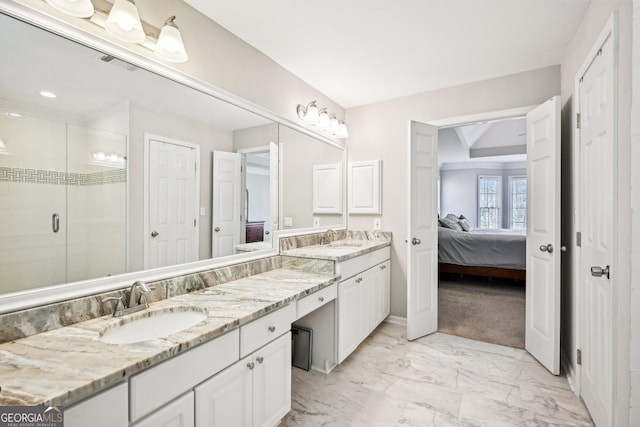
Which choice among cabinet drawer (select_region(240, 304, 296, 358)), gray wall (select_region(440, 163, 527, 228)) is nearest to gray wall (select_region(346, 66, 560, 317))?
cabinet drawer (select_region(240, 304, 296, 358))

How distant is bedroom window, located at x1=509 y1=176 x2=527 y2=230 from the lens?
8.03 metres

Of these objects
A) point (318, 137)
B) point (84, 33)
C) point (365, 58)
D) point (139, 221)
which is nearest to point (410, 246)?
point (318, 137)

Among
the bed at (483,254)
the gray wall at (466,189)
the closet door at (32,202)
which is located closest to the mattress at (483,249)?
the bed at (483,254)

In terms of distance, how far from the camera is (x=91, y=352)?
3.16ft

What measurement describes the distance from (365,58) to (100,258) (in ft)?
7.34

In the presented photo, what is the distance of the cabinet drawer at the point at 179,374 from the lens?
3.02 ft

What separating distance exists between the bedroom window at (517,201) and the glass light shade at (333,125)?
7.16 m

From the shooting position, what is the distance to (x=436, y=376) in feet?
7.20

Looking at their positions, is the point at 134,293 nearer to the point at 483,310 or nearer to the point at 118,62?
the point at 118,62

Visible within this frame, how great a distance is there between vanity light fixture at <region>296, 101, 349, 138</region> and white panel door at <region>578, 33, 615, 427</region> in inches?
75.3

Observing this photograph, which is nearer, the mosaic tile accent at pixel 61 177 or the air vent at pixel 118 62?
the mosaic tile accent at pixel 61 177

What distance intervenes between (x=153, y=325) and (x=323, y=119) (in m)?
2.28

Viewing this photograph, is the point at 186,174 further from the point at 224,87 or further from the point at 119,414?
the point at 119,414

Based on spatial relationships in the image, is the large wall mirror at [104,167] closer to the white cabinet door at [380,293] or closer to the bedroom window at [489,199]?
the white cabinet door at [380,293]
